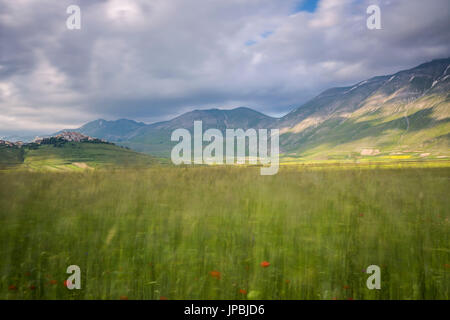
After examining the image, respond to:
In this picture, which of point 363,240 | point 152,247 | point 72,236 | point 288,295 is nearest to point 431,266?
point 363,240

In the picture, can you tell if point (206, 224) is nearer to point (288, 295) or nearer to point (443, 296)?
point (288, 295)

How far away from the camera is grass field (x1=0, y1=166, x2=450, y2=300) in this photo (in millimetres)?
3480

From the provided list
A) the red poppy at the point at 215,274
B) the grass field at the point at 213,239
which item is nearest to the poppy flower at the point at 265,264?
the grass field at the point at 213,239

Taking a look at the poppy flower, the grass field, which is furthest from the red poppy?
the poppy flower

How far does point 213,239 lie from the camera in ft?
15.3

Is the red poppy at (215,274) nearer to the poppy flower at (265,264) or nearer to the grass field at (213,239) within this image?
the grass field at (213,239)

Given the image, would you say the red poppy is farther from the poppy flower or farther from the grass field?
the poppy flower

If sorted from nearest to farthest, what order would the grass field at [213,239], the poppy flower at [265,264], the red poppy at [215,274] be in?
the grass field at [213,239] → the red poppy at [215,274] → the poppy flower at [265,264]

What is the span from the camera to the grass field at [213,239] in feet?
11.4

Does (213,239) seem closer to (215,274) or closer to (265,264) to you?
(215,274)

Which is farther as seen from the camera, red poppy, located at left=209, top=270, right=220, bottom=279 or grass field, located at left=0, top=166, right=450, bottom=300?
red poppy, located at left=209, top=270, right=220, bottom=279

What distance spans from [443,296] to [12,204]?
26.1 feet

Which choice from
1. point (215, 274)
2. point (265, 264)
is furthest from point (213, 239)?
point (265, 264)
